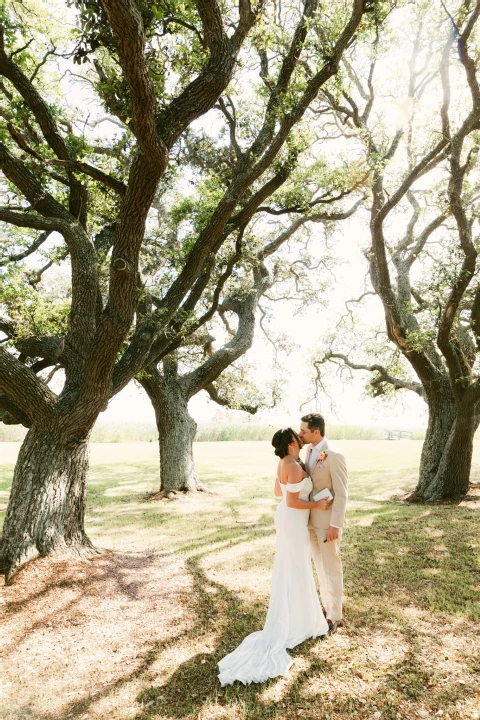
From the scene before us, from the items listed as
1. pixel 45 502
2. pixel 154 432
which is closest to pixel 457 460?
pixel 45 502

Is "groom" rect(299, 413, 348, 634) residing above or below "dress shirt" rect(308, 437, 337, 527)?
below

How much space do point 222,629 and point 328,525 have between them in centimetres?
169

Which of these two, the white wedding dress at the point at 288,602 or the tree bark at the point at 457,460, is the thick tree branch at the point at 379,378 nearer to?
the tree bark at the point at 457,460

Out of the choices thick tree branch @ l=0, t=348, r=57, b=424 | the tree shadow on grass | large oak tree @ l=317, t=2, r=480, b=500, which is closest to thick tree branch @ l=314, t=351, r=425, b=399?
large oak tree @ l=317, t=2, r=480, b=500

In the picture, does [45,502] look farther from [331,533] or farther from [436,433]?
[436,433]

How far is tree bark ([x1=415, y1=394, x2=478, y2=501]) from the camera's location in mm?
11844

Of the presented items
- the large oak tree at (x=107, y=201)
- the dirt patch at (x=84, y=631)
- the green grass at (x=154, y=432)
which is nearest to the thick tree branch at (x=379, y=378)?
the large oak tree at (x=107, y=201)

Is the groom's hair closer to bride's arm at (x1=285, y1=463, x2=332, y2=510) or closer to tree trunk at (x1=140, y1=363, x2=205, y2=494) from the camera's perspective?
A: bride's arm at (x1=285, y1=463, x2=332, y2=510)

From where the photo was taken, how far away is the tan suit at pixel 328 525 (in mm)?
4680

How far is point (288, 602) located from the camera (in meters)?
4.46

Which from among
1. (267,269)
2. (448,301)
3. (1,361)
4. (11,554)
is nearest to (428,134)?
(448,301)

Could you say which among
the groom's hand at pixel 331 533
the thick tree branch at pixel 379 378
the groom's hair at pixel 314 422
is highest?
the thick tree branch at pixel 379 378

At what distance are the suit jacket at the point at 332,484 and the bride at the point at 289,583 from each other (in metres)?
0.11

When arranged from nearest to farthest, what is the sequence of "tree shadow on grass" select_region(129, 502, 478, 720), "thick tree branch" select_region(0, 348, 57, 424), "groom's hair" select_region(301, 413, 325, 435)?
"tree shadow on grass" select_region(129, 502, 478, 720) < "groom's hair" select_region(301, 413, 325, 435) < "thick tree branch" select_region(0, 348, 57, 424)
